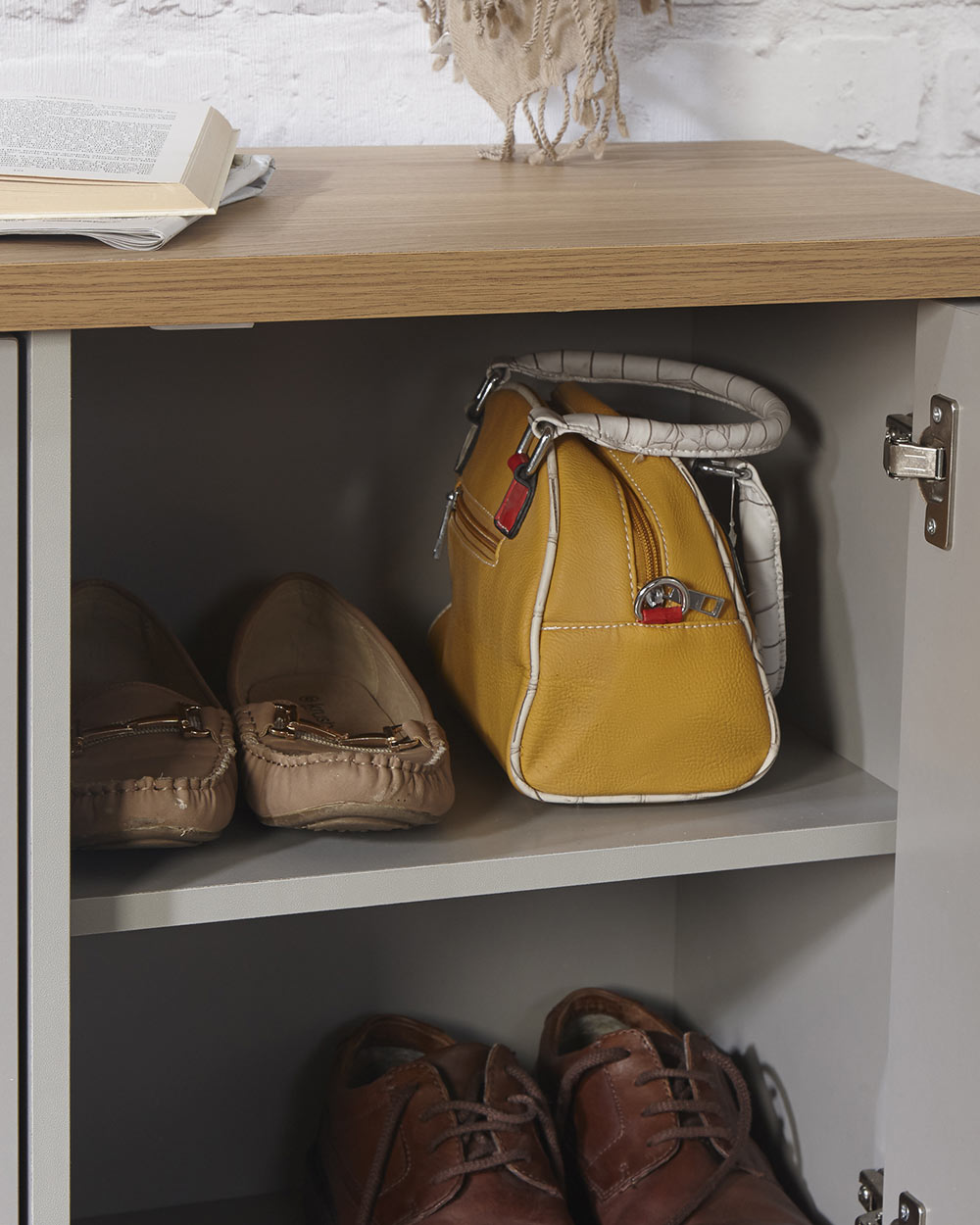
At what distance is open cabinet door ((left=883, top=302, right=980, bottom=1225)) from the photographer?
618 millimetres

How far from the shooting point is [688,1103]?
2.89 ft

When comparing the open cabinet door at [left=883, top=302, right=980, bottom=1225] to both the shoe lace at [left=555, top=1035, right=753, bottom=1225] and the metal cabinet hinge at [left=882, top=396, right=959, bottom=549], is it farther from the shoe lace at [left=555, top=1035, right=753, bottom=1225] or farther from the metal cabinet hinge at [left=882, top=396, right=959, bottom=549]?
the shoe lace at [left=555, top=1035, right=753, bottom=1225]

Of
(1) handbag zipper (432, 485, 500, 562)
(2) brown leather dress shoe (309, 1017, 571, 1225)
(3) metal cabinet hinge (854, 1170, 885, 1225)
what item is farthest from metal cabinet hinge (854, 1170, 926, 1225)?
(1) handbag zipper (432, 485, 500, 562)

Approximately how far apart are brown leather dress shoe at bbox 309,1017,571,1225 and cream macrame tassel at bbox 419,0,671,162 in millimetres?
622

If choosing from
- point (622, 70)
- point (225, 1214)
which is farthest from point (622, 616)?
point (225, 1214)

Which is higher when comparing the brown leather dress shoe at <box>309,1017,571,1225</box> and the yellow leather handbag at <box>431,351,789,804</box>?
the yellow leather handbag at <box>431,351,789,804</box>

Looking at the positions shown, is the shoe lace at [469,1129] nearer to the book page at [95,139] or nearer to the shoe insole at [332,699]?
the shoe insole at [332,699]

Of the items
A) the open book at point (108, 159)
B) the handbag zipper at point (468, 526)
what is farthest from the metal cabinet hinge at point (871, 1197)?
the open book at point (108, 159)

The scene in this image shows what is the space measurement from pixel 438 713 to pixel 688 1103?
0.31 m

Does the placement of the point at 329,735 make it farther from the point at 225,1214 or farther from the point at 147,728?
the point at 225,1214

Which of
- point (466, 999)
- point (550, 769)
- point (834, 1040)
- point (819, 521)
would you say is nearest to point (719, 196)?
point (819, 521)

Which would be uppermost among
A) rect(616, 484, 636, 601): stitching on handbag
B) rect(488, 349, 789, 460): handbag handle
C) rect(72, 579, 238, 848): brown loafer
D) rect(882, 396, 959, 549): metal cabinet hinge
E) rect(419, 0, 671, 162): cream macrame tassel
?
rect(419, 0, 671, 162): cream macrame tassel

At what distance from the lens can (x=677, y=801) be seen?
75 centimetres

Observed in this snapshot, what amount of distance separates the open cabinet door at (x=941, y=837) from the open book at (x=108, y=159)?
35 cm
